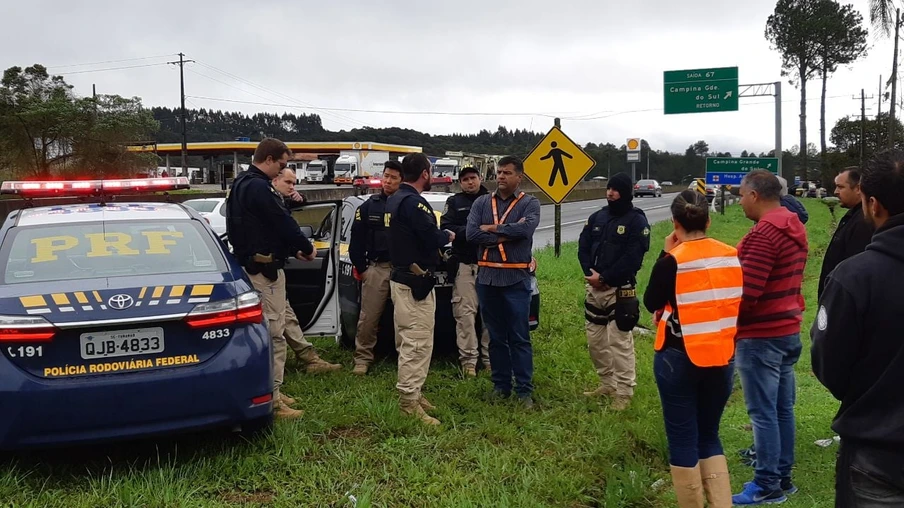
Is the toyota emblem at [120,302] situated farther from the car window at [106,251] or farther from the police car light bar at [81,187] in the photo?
the police car light bar at [81,187]

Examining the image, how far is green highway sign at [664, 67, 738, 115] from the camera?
78.0ft

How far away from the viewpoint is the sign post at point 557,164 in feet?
32.5

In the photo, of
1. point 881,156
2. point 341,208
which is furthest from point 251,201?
point 881,156

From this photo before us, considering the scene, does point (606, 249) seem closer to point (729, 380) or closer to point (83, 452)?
point (729, 380)

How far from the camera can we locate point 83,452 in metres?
3.97

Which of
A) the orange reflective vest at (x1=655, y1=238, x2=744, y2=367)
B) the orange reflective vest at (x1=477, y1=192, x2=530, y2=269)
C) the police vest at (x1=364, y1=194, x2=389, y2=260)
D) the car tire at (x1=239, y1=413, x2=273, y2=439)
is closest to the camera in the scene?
the orange reflective vest at (x1=655, y1=238, x2=744, y2=367)

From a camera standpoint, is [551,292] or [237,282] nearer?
[237,282]

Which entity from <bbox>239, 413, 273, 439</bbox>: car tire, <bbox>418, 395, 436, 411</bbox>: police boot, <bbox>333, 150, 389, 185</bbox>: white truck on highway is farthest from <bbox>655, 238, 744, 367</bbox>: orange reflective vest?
<bbox>333, 150, 389, 185</bbox>: white truck on highway

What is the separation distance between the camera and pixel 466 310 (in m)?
5.82

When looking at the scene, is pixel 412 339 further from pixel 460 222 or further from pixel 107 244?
pixel 107 244

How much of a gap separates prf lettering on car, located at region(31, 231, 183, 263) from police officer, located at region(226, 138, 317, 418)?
518 millimetres

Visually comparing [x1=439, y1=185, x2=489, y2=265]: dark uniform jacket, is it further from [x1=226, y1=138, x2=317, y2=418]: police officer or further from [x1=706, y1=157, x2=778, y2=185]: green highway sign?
[x1=706, y1=157, x2=778, y2=185]: green highway sign

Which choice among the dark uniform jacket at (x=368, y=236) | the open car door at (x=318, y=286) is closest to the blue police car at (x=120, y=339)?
the dark uniform jacket at (x=368, y=236)

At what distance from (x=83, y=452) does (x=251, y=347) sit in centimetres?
115
